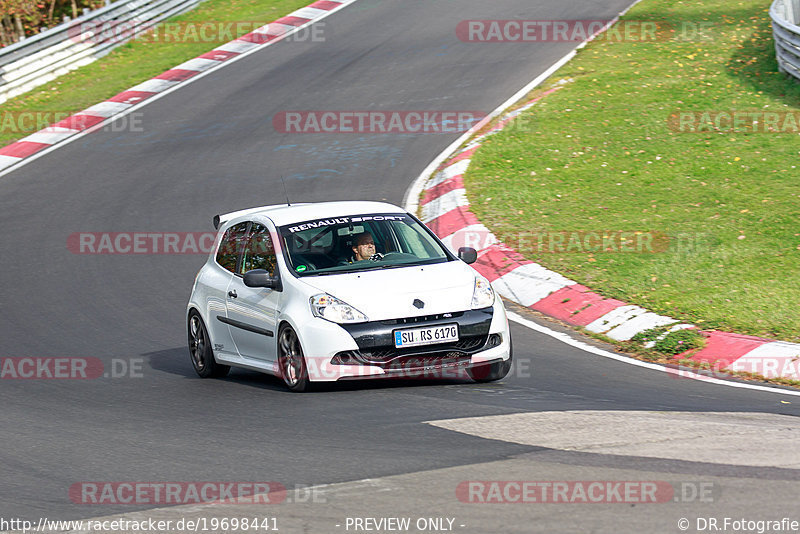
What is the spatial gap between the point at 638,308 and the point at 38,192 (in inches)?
427

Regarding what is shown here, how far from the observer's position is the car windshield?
32.2 feet

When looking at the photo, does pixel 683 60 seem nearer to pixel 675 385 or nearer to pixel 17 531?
pixel 675 385

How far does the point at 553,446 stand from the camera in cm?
709

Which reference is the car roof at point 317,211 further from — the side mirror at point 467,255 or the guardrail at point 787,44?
the guardrail at point 787,44

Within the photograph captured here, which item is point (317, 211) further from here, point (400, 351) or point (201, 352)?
point (400, 351)

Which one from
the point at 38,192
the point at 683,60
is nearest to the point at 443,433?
the point at 38,192

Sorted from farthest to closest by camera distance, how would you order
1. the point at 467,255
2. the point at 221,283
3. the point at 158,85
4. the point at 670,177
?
the point at 158,85 → the point at 670,177 → the point at 221,283 → the point at 467,255

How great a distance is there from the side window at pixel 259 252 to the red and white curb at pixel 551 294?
3.25 metres

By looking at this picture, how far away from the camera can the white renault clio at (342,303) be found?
8.99 metres

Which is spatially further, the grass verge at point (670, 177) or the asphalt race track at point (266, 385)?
the grass verge at point (670, 177)

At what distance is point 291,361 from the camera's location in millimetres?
9359

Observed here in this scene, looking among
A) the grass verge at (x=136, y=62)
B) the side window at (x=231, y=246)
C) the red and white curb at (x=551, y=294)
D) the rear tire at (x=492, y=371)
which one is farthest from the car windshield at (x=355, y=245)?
the grass verge at (x=136, y=62)

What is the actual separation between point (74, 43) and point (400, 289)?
18776mm

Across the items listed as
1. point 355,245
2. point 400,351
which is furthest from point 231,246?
point 400,351
